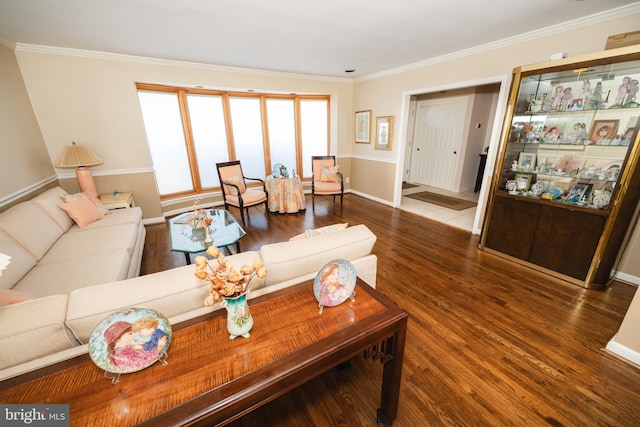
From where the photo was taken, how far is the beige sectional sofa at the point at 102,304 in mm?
911

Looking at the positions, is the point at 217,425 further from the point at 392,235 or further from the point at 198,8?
the point at 392,235

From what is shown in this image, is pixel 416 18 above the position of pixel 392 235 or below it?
above

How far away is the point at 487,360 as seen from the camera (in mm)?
1697

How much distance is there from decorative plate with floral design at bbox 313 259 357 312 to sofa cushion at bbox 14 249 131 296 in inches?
65.6

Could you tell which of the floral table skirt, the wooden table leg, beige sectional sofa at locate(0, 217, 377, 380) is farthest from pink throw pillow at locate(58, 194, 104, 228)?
the wooden table leg

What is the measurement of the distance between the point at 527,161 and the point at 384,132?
2524 mm

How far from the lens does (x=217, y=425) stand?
795 mm

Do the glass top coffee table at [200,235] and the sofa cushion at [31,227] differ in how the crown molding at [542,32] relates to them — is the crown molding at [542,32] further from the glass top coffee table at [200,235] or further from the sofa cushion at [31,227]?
the sofa cushion at [31,227]

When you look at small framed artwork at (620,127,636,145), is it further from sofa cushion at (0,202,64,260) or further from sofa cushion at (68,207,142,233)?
sofa cushion at (0,202,64,260)

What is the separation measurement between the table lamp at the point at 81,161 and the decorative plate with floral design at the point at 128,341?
3.33 metres

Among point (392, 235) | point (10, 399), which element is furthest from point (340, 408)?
point (392, 235)

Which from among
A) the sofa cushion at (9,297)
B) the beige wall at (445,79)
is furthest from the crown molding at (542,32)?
the sofa cushion at (9,297)

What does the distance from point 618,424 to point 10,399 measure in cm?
266

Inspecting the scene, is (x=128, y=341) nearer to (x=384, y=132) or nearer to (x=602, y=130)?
(x=602, y=130)
